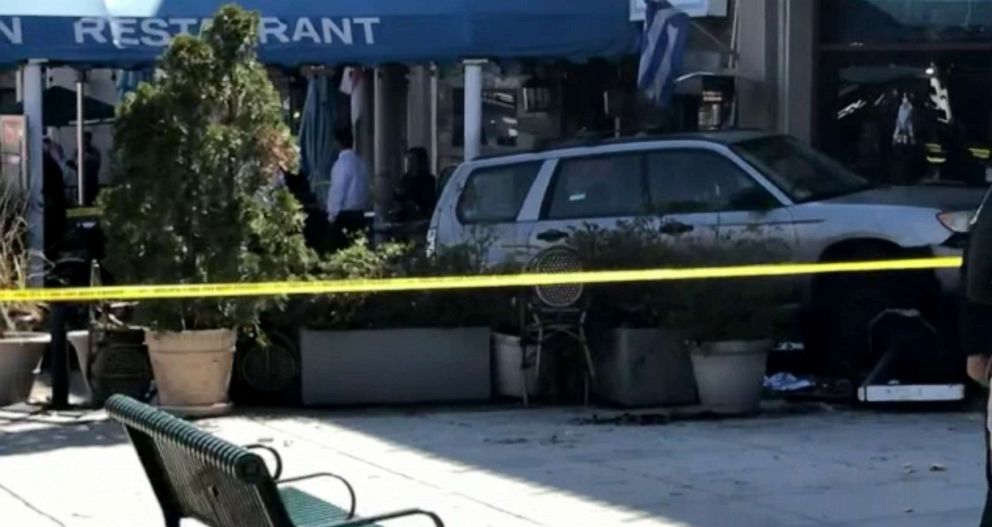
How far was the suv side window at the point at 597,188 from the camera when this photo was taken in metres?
15.4

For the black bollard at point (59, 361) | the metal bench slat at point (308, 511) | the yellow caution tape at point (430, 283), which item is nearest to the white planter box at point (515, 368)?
the yellow caution tape at point (430, 283)

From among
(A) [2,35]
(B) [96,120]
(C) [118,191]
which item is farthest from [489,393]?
(B) [96,120]

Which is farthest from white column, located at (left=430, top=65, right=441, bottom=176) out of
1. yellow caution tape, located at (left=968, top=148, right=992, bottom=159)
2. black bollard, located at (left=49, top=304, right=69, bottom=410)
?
black bollard, located at (left=49, top=304, right=69, bottom=410)

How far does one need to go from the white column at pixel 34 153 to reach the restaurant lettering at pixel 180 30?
0.41m

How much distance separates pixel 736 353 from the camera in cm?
1292

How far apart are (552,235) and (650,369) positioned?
2.20m

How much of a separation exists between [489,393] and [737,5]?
6.10m

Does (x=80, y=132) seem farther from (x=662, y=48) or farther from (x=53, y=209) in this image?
(x=662, y=48)

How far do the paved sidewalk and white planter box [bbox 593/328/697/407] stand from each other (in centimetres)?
54

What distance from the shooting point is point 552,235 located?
15.3 metres

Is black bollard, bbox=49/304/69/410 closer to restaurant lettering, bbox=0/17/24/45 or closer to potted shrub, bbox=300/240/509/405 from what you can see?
potted shrub, bbox=300/240/509/405

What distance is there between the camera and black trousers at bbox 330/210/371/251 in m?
18.3

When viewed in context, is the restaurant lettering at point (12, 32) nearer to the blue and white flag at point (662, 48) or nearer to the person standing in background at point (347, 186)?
the person standing in background at point (347, 186)

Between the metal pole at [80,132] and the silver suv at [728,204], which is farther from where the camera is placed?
the metal pole at [80,132]
